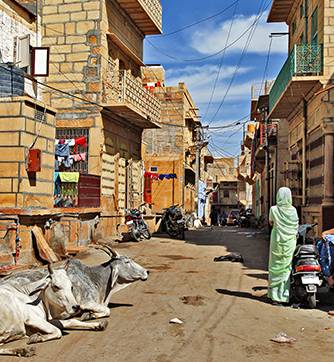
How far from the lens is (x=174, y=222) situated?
16.6 metres

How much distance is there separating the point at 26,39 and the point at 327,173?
34.6 feet

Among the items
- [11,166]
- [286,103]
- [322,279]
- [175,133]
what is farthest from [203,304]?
[175,133]

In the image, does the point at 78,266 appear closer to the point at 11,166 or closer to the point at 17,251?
the point at 17,251

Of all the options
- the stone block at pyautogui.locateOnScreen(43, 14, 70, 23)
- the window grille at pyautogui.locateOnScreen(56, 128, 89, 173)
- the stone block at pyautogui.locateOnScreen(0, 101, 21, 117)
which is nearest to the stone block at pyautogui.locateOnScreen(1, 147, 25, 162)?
the stone block at pyautogui.locateOnScreen(0, 101, 21, 117)

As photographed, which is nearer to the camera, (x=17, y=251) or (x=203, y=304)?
(x=203, y=304)

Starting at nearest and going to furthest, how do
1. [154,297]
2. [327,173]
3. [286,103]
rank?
1. [154,297]
2. [327,173]
3. [286,103]

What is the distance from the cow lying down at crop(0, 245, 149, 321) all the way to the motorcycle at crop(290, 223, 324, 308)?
2.45 m

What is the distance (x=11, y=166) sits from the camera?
348 inches

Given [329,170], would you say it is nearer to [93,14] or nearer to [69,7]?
[93,14]

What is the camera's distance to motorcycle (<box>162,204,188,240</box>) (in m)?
16.2

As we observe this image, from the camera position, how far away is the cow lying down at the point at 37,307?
13.6ft

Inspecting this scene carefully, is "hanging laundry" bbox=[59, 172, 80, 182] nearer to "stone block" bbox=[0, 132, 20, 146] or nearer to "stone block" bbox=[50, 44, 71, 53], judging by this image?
"stone block" bbox=[0, 132, 20, 146]

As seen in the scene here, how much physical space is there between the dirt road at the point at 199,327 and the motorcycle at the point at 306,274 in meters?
0.24

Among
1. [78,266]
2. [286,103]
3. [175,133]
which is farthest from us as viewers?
[175,133]
